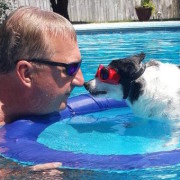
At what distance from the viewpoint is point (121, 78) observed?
13.8 ft

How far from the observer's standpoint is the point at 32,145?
10.4 feet

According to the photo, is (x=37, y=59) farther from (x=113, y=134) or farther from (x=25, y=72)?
(x=113, y=134)

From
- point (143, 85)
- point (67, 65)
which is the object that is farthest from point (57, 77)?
point (143, 85)

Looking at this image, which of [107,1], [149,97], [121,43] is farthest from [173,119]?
[107,1]

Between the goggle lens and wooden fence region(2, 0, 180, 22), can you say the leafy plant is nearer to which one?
wooden fence region(2, 0, 180, 22)

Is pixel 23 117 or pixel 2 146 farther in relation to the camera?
pixel 23 117

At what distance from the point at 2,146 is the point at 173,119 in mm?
1646

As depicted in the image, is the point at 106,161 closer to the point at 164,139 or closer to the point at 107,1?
the point at 164,139

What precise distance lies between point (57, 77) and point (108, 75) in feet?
3.17

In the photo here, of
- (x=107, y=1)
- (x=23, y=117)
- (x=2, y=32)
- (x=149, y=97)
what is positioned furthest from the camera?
(x=107, y=1)

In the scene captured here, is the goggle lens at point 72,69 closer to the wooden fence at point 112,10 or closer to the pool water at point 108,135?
the pool water at point 108,135

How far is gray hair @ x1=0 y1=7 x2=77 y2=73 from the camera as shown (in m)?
3.07

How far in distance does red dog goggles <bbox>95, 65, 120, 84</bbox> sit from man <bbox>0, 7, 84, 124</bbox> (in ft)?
2.51

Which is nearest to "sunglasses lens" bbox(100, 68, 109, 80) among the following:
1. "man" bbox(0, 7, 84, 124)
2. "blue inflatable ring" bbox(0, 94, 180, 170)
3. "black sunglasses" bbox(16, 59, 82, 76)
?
"blue inflatable ring" bbox(0, 94, 180, 170)
